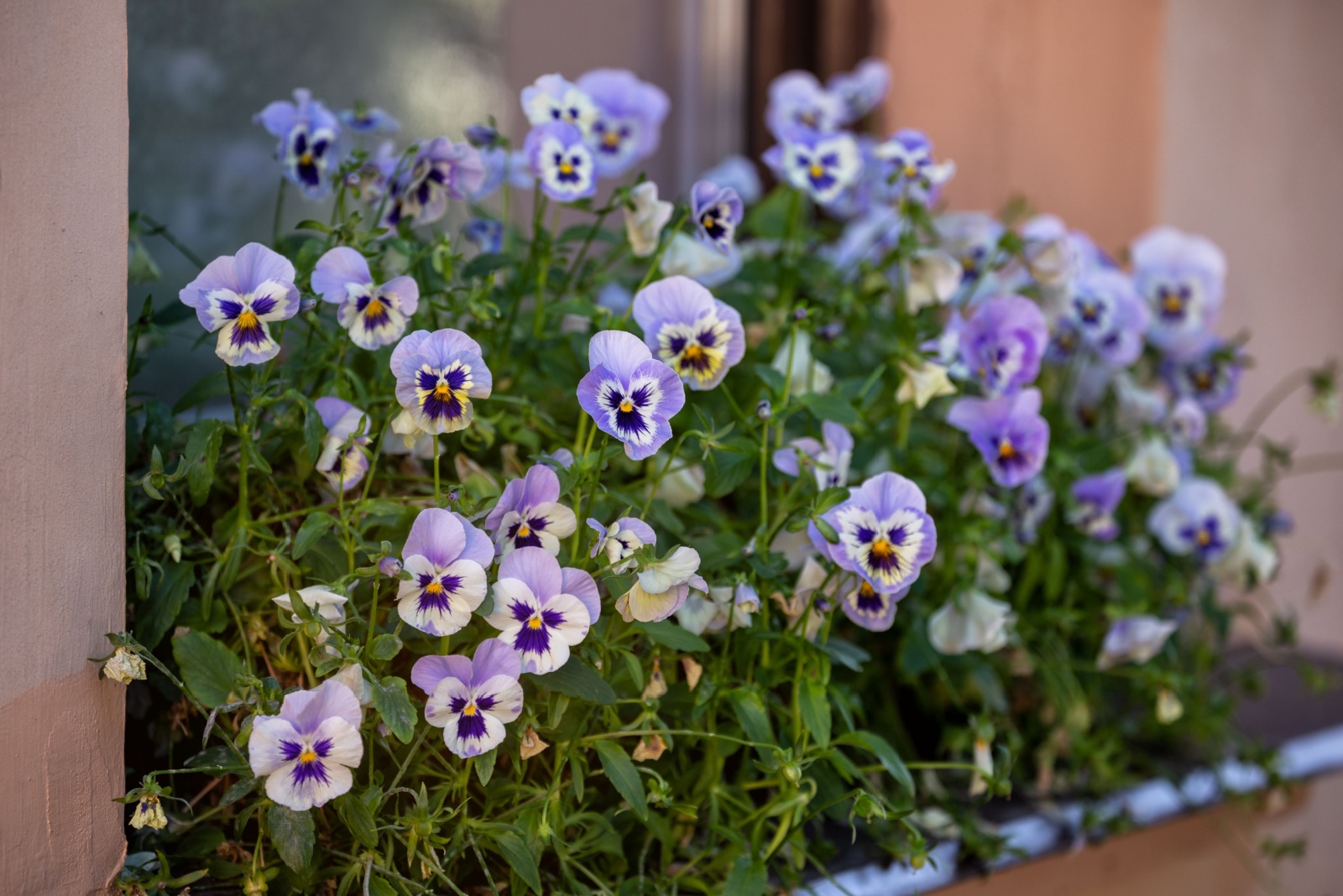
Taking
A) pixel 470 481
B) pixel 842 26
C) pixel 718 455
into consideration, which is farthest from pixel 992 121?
pixel 470 481

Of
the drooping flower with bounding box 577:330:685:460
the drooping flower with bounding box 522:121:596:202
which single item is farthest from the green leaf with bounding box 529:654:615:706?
the drooping flower with bounding box 522:121:596:202

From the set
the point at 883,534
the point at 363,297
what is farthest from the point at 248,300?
the point at 883,534

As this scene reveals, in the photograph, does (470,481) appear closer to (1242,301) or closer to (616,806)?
(616,806)

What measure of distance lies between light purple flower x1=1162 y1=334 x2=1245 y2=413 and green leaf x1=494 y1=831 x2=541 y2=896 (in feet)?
3.10

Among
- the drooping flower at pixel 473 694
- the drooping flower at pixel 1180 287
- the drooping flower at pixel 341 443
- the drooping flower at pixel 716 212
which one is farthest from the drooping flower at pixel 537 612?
the drooping flower at pixel 1180 287

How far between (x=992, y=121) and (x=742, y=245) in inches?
21.1

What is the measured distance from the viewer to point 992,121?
4.89 ft

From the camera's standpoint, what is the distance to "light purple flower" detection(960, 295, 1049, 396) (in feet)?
2.89

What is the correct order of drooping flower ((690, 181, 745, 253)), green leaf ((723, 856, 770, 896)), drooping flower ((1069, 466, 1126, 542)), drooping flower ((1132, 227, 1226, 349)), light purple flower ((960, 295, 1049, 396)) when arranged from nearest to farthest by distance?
green leaf ((723, 856, 770, 896))
drooping flower ((690, 181, 745, 253))
light purple flower ((960, 295, 1049, 396))
drooping flower ((1069, 466, 1126, 542))
drooping flower ((1132, 227, 1226, 349))

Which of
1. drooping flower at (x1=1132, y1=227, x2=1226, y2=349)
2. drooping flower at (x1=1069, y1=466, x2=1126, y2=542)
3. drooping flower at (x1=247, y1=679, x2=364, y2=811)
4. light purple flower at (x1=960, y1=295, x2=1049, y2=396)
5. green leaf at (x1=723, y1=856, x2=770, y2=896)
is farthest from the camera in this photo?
drooping flower at (x1=1132, y1=227, x2=1226, y2=349)

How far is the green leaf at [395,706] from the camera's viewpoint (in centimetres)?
57

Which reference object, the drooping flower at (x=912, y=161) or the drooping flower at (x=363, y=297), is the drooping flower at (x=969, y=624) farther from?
the drooping flower at (x=363, y=297)

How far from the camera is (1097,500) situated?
1018mm

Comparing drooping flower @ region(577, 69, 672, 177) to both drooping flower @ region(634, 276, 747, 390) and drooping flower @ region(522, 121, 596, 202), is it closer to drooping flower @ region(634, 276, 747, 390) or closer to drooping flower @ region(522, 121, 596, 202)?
drooping flower @ region(522, 121, 596, 202)
